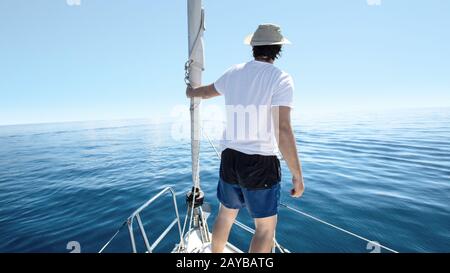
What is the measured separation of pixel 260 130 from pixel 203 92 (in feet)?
2.68

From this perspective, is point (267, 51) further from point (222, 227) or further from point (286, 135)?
point (222, 227)

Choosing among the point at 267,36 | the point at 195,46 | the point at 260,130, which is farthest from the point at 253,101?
the point at 195,46

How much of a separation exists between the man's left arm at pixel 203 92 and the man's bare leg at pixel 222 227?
1.19 m

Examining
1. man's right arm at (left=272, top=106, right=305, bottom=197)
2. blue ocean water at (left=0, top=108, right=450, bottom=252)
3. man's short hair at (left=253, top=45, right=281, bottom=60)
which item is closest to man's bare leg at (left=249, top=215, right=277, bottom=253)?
man's right arm at (left=272, top=106, right=305, bottom=197)

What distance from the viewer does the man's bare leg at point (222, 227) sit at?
2193 mm

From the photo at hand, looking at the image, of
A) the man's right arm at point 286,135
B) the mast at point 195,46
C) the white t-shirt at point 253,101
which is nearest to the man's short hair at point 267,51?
the white t-shirt at point 253,101

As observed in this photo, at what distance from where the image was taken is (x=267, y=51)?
185 cm

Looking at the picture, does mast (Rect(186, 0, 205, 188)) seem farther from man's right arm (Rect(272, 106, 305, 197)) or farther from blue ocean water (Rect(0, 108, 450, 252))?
blue ocean water (Rect(0, 108, 450, 252))

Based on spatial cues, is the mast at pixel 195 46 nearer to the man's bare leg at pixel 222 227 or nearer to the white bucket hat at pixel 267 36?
the white bucket hat at pixel 267 36

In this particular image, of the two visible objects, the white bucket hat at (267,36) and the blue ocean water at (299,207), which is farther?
the blue ocean water at (299,207)

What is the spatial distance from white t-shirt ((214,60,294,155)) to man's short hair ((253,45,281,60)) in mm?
101

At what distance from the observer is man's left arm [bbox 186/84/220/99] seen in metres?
2.18

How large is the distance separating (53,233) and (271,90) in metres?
7.17
